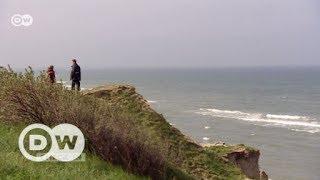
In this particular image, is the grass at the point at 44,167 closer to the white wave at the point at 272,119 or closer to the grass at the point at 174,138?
the grass at the point at 174,138

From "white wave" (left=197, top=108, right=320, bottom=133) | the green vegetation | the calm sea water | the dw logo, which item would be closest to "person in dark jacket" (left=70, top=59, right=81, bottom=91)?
the green vegetation

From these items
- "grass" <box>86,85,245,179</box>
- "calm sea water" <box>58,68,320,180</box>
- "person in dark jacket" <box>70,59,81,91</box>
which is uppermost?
"person in dark jacket" <box>70,59,81,91</box>

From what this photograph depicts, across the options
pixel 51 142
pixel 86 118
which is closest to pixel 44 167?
pixel 51 142

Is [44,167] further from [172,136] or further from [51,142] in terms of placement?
[172,136]

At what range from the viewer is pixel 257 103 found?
11144cm

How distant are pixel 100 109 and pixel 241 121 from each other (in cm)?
6970

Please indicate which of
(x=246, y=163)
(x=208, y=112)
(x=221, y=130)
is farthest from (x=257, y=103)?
(x=246, y=163)

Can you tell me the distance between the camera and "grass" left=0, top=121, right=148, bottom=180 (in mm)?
8867

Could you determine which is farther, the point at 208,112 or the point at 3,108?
the point at 208,112

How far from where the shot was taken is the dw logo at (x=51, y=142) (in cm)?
1044

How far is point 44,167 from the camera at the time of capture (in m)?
9.75

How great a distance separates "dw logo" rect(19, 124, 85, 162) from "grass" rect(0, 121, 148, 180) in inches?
7.6

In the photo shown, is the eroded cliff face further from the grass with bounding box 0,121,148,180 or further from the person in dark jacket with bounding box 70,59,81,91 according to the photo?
the grass with bounding box 0,121,148,180

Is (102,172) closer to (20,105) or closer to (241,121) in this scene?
(20,105)
